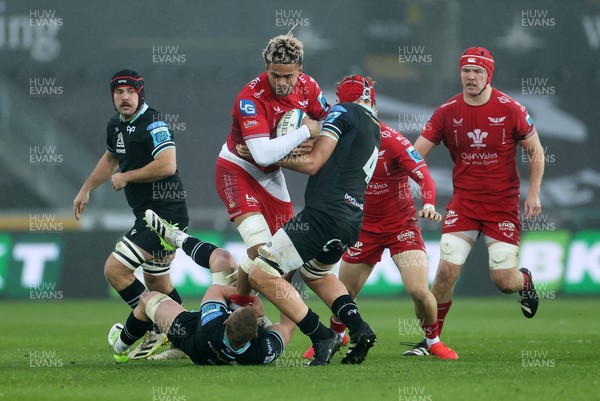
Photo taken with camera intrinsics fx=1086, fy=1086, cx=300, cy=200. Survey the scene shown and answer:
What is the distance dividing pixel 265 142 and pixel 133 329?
1.92 meters

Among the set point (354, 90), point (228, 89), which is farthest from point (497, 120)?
point (228, 89)

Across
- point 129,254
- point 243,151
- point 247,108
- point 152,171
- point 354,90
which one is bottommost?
point 129,254

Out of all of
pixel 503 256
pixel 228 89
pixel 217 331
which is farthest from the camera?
pixel 228 89

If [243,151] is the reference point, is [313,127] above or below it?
above

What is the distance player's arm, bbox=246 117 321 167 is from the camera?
8.63 meters

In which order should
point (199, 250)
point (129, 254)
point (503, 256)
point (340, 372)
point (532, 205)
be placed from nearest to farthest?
point (340, 372), point (199, 250), point (129, 254), point (532, 205), point (503, 256)

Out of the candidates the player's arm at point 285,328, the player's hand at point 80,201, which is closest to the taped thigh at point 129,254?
the player's hand at point 80,201

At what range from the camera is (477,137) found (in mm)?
10195

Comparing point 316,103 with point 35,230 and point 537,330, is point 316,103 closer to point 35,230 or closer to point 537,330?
point 537,330

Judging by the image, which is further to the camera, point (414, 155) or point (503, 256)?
point (503, 256)

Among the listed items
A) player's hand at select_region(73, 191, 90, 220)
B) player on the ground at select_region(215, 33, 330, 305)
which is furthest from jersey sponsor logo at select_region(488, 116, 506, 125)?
player's hand at select_region(73, 191, 90, 220)

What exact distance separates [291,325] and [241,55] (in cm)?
1342

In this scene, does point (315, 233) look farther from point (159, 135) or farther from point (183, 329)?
point (159, 135)

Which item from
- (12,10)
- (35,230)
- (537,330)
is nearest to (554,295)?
(537,330)
